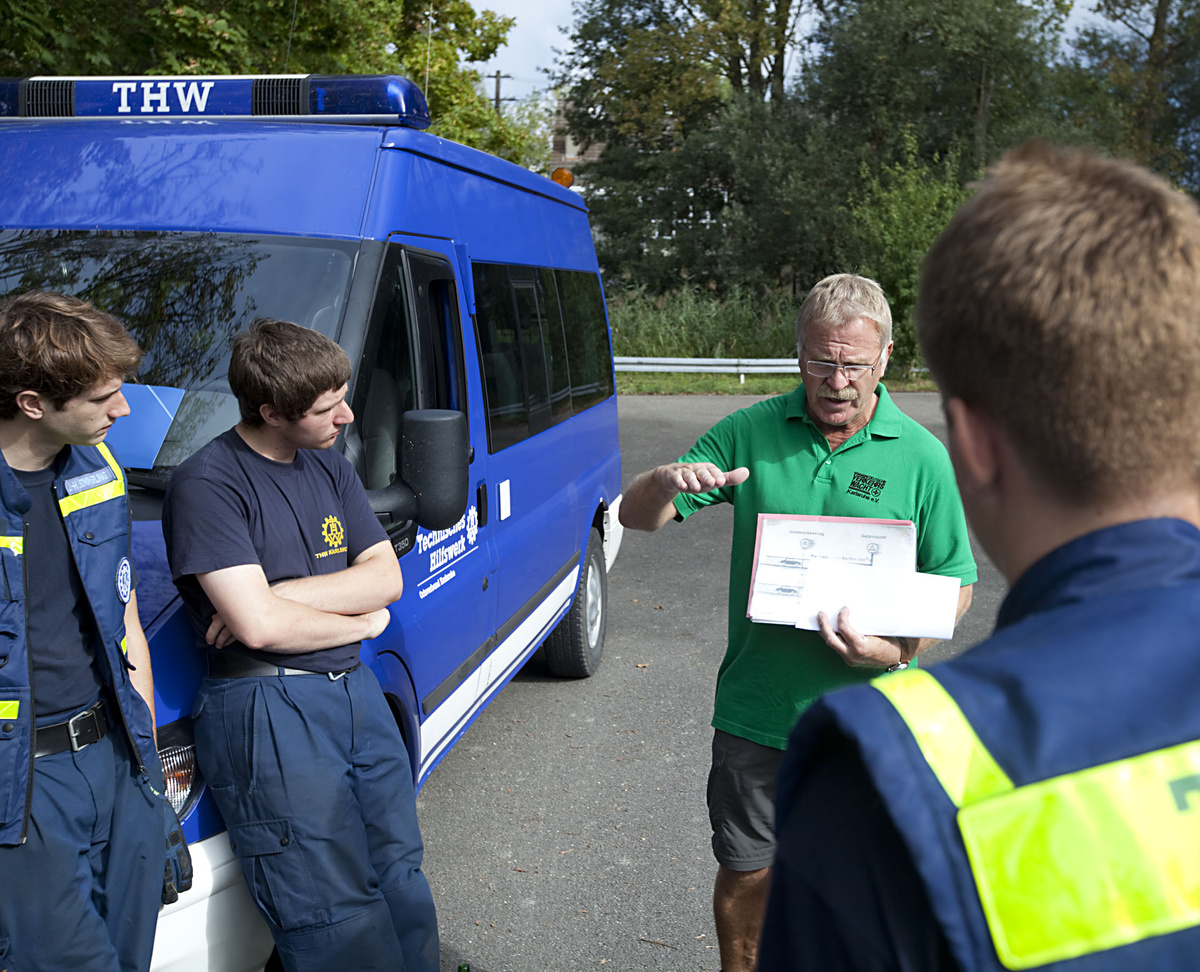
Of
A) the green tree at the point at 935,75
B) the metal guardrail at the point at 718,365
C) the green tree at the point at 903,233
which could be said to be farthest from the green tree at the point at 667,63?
the metal guardrail at the point at 718,365

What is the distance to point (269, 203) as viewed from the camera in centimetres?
328

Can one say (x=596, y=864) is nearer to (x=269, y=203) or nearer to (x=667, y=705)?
(x=667, y=705)

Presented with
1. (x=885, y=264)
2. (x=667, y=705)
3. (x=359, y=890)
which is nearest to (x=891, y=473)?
(x=359, y=890)

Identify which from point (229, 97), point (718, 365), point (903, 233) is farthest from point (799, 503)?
point (903, 233)

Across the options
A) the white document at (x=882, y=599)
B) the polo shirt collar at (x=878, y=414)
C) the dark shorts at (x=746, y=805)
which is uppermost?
the polo shirt collar at (x=878, y=414)

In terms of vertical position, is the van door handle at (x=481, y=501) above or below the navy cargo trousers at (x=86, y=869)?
above

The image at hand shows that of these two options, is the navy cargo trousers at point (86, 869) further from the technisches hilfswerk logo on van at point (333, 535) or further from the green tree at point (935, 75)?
the green tree at point (935, 75)

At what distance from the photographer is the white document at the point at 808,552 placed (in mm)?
2559

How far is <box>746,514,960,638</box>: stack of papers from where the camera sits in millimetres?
2500

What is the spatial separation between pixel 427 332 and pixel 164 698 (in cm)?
156

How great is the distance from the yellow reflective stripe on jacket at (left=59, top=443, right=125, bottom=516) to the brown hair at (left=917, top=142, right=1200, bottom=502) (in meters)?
1.94

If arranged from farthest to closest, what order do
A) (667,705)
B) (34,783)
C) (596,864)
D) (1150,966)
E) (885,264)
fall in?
(885,264) < (667,705) < (596,864) < (34,783) < (1150,966)

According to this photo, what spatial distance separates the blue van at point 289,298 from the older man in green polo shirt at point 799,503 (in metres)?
0.83

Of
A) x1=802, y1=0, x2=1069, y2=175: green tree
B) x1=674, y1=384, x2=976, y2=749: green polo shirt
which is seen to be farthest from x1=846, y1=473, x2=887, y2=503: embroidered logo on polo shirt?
x1=802, y1=0, x2=1069, y2=175: green tree
